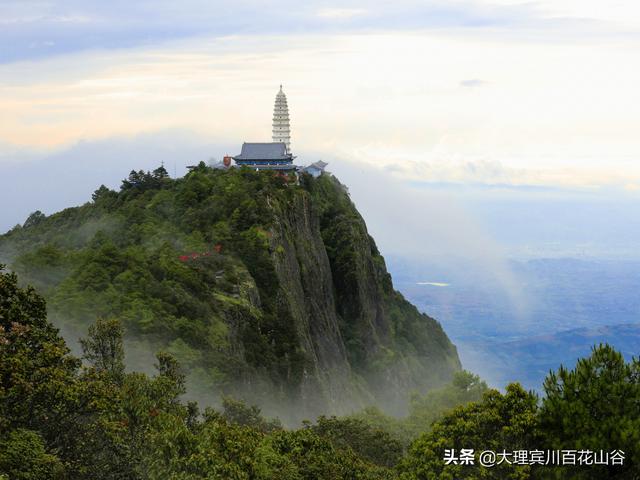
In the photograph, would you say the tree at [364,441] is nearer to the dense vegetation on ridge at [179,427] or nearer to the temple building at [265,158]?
the dense vegetation on ridge at [179,427]

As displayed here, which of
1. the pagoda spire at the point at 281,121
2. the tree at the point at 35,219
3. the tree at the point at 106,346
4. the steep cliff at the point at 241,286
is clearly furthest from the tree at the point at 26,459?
the pagoda spire at the point at 281,121

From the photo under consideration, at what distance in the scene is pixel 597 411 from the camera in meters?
27.5

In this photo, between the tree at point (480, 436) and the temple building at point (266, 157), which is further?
the temple building at point (266, 157)

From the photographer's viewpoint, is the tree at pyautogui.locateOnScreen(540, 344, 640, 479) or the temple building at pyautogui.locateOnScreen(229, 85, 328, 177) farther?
the temple building at pyautogui.locateOnScreen(229, 85, 328, 177)

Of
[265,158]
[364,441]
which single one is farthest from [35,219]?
[364,441]

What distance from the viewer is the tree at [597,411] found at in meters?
26.5

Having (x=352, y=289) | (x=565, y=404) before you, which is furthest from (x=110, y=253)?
(x=352, y=289)

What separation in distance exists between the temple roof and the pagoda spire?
20299 mm

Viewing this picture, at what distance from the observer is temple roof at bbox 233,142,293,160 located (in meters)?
125

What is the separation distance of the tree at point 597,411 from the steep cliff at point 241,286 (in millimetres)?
28364

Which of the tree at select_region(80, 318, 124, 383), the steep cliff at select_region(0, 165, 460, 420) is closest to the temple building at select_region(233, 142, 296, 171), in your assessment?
the steep cliff at select_region(0, 165, 460, 420)

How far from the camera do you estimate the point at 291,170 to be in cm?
12231

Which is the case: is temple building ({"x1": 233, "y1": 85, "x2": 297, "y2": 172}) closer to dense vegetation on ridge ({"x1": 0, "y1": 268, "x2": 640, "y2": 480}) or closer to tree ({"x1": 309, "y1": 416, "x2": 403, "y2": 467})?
tree ({"x1": 309, "y1": 416, "x2": 403, "y2": 467})

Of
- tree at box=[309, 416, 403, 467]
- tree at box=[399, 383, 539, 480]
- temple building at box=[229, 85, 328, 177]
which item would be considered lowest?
tree at box=[309, 416, 403, 467]
